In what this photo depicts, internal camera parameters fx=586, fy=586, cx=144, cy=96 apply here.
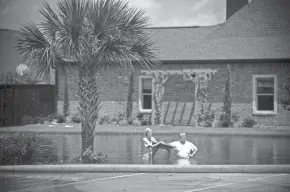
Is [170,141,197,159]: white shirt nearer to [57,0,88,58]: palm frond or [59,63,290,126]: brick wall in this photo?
[57,0,88,58]: palm frond

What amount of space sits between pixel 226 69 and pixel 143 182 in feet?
62.0

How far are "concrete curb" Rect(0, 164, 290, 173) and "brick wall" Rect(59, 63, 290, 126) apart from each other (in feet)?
53.7

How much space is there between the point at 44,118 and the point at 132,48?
17104 millimetres

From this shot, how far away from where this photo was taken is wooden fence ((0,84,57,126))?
29.5 m

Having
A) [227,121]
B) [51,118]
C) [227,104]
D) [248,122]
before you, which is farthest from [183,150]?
[51,118]

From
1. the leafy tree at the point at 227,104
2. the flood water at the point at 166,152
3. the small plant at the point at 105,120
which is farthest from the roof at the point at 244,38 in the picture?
the flood water at the point at 166,152

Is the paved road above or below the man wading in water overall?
below

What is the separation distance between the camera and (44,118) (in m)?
30.9

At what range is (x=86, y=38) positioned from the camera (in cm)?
1416

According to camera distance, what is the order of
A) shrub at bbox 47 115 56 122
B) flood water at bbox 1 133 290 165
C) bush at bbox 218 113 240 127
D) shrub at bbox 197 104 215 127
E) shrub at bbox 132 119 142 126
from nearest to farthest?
flood water at bbox 1 133 290 165 < bush at bbox 218 113 240 127 < shrub at bbox 197 104 215 127 < shrub at bbox 132 119 142 126 < shrub at bbox 47 115 56 122

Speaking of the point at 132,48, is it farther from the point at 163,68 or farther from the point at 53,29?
the point at 163,68

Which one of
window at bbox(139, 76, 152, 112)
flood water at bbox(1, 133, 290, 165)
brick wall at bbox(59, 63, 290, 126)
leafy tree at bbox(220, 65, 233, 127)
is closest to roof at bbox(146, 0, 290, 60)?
brick wall at bbox(59, 63, 290, 126)

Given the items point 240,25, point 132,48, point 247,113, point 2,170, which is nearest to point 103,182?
point 2,170

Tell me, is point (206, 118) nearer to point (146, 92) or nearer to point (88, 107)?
point (146, 92)
